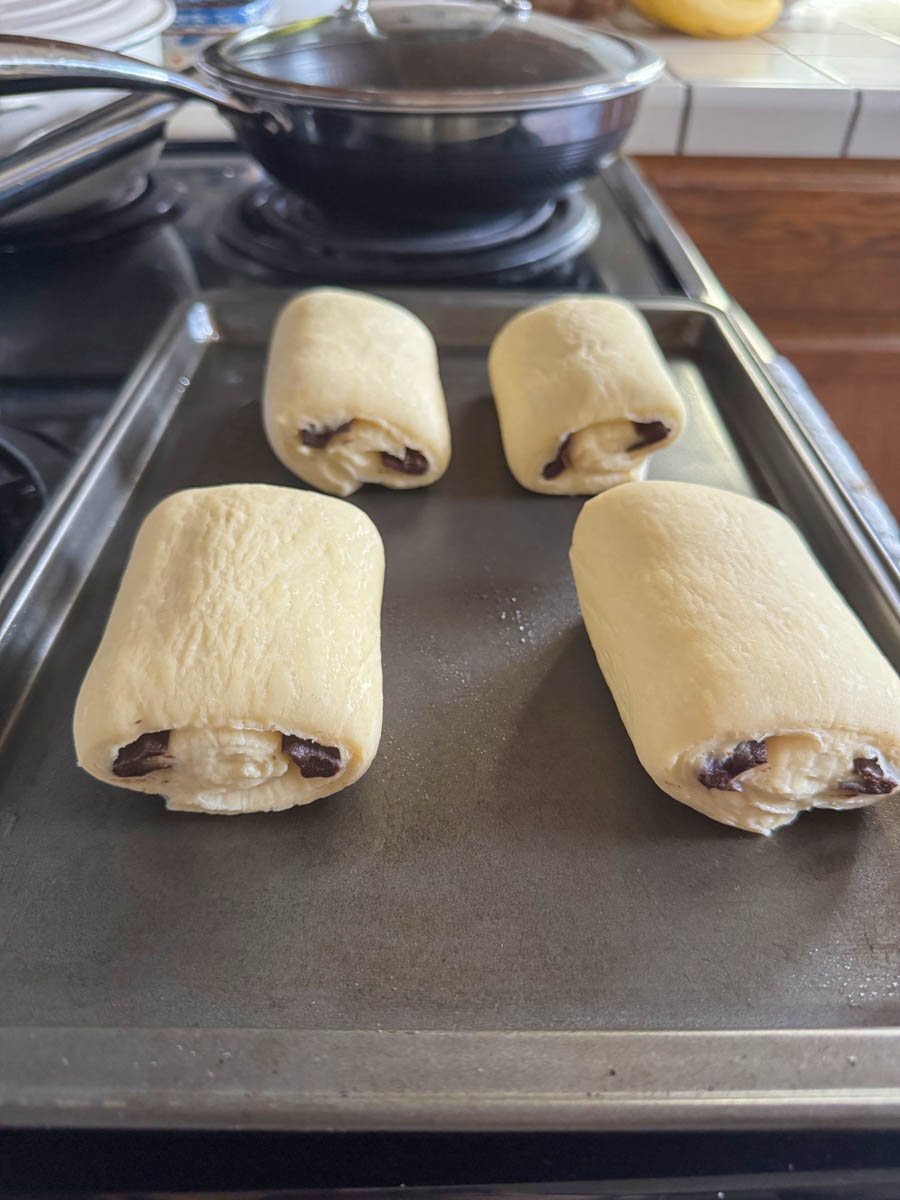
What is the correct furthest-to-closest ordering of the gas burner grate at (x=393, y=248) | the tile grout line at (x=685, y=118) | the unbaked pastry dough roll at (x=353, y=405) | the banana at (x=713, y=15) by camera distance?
the banana at (x=713, y=15) → the tile grout line at (x=685, y=118) → the gas burner grate at (x=393, y=248) → the unbaked pastry dough roll at (x=353, y=405)

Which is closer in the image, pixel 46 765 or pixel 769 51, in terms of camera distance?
pixel 46 765

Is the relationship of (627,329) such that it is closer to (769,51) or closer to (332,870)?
(332,870)

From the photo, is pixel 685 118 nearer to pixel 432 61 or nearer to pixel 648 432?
pixel 432 61

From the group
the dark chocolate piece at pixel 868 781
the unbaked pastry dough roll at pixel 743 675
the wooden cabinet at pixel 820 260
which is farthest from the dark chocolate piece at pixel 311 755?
the wooden cabinet at pixel 820 260

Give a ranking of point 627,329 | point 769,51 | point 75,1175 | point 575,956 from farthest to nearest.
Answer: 1. point 769,51
2. point 627,329
3. point 575,956
4. point 75,1175

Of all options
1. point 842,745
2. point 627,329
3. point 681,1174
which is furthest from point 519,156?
point 681,1174

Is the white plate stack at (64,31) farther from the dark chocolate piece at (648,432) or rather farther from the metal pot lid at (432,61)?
the dark chocolate piece at (648,432)
